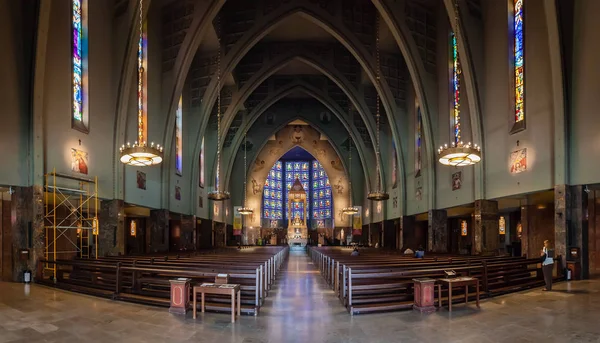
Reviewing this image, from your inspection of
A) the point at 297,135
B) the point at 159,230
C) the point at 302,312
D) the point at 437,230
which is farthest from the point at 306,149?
the point at 302,312

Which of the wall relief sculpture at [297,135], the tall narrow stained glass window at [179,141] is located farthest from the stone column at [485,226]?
the wall relief sculpture at [297,135]

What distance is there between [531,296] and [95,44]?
17.2m

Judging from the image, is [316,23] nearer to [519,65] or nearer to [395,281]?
[519,65]

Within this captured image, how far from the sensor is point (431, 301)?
9.03 m

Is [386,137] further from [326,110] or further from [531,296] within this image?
[531,296]

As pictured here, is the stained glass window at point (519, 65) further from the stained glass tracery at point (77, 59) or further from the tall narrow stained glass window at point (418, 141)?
the stained glass tracery at point (77, 59)

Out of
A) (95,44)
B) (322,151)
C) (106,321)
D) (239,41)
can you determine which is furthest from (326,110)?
(106,321)

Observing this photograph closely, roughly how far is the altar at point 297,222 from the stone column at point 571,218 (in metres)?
31.0

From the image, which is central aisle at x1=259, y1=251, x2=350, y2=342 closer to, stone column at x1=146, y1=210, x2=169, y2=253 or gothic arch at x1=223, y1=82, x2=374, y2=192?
stone column at x1=146, y1=210, x2=169, y2=253

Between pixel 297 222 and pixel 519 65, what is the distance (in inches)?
1192

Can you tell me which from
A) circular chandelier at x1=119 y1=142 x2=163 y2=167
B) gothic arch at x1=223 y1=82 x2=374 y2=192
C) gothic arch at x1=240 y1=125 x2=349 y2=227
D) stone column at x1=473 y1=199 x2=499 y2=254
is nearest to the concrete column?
circular chandelier at x1=119 y1=142 x2=163 y2=167

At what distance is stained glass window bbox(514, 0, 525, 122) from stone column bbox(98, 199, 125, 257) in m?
16.2

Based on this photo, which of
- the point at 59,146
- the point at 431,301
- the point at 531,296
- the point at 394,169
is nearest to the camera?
the point at 431,301

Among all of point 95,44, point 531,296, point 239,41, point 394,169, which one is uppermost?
point 239,41
